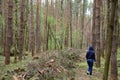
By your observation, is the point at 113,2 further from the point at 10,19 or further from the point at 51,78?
the point at 10,19

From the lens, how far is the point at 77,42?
56.3 meters

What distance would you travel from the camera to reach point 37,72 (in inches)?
361

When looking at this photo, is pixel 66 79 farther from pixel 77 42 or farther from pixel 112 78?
pixel 77 42

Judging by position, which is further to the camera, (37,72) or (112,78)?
(112,78)

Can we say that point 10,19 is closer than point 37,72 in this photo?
No

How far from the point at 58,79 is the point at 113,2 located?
516cm

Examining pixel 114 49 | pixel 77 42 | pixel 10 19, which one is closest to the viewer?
pixel 114 49

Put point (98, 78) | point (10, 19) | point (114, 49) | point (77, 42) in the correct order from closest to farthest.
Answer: point (114, 49)
point (98, 78)
point (10, 19)
point (77, 42)

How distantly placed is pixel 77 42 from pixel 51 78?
47.5 metres

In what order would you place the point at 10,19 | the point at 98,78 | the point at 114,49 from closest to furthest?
the point at 114,49, the point at 98,78, the point at 10,19

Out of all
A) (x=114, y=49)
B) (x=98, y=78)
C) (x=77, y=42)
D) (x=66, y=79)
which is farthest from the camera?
(x=77, y=42)

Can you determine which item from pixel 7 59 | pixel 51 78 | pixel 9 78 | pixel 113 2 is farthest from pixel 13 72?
pixel 113 2

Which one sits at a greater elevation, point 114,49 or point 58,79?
point 114,49

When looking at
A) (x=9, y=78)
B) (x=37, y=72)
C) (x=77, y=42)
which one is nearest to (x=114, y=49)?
(x=37, y=72)
